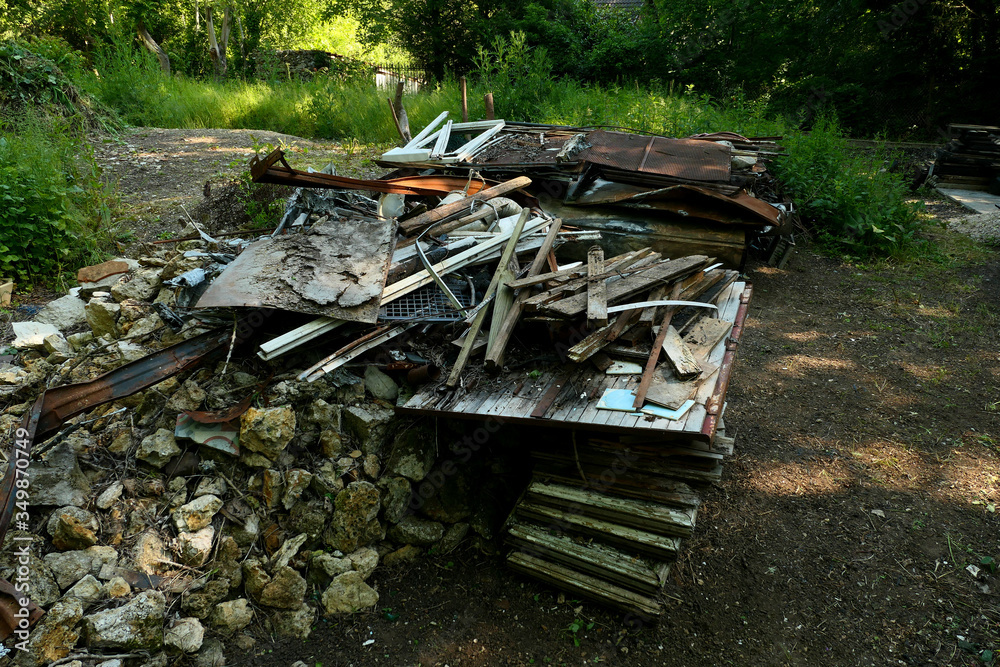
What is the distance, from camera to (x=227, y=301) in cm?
316

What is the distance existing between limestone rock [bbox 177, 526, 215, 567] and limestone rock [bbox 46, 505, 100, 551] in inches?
15.0

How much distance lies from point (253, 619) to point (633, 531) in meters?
1.99

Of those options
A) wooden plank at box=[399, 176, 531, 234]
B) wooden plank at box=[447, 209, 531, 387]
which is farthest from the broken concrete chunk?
wooden plank at box=[447, 209, 531, 387]

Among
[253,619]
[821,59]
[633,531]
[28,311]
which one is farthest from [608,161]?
[821,59]

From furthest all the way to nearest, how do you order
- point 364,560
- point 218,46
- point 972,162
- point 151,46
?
1. point 218,46
2. point 151,46
3. point 972,162
4. point 364,560

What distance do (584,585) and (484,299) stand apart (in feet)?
5.68

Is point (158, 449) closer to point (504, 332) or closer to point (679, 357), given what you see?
point (504, 332)

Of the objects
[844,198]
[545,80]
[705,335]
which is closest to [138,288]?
[705,335]

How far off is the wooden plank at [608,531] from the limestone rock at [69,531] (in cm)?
216

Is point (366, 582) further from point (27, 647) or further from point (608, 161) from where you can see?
point (608, 161)

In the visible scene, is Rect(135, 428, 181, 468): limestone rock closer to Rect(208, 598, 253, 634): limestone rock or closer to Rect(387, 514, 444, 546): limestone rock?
Rect(208, 598, 253, 634): limestone rock

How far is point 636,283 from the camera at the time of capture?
135 inches

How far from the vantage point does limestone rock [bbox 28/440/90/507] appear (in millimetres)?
2740

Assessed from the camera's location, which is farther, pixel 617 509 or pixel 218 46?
pixel 218 46
